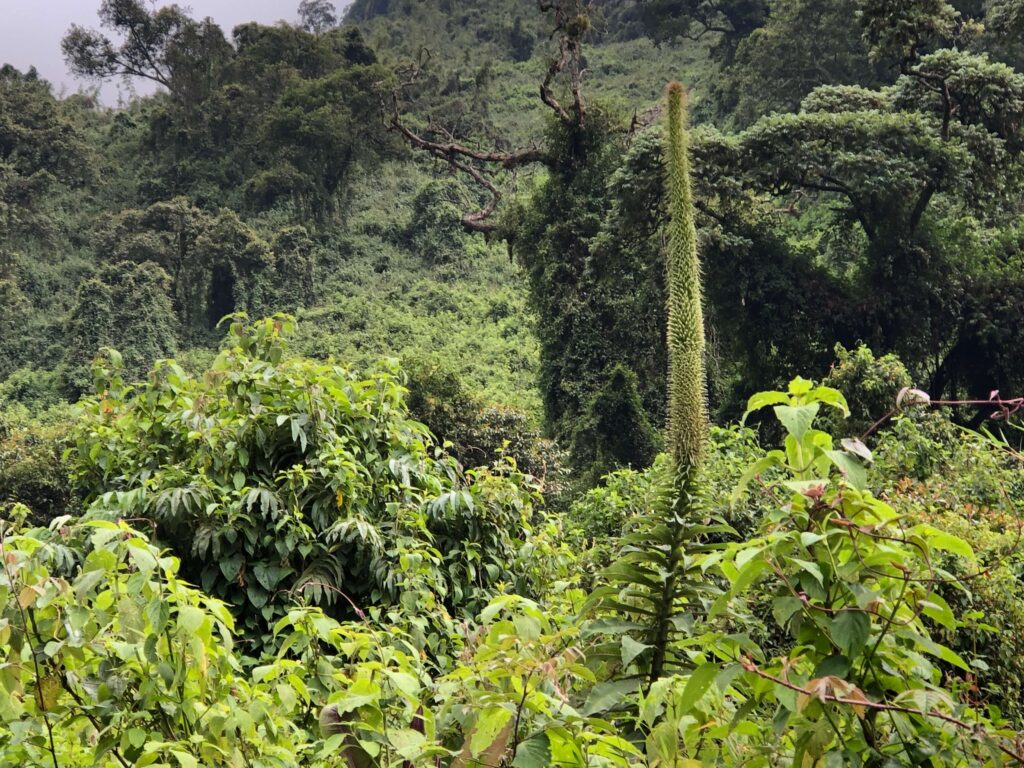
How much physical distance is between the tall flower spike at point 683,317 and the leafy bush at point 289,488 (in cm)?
166

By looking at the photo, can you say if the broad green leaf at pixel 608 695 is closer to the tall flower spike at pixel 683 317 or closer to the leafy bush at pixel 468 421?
the tall flower spike at pixel 683 317

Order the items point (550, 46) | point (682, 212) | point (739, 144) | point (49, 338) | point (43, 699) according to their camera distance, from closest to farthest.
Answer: point (43, 699)
point (682, 212)
point (739, 144)
point (49, 338)
point (550, 46)

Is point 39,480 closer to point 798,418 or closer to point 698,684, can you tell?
point 698,684

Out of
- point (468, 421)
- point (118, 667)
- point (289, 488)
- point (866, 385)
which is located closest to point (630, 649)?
point (118, 667)

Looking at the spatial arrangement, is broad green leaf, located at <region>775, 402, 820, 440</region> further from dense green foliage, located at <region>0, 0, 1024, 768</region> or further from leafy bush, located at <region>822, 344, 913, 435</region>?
leafy bush, located at <region>822, 344, 913, 435</region>

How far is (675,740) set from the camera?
4.79 feet

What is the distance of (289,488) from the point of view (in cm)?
362

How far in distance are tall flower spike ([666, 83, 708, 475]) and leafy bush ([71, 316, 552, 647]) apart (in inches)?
65.3

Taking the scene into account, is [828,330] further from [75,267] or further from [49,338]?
[75,267]

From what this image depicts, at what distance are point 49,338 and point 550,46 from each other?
20.0 m

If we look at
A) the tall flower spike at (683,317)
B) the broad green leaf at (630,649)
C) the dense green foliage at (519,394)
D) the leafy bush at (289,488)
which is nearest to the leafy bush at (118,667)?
the dense green foliage at (519,394)

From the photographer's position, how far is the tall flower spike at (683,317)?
5.89ft

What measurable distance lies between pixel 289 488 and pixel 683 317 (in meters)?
2.19

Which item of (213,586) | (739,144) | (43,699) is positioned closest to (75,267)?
(739,144)
